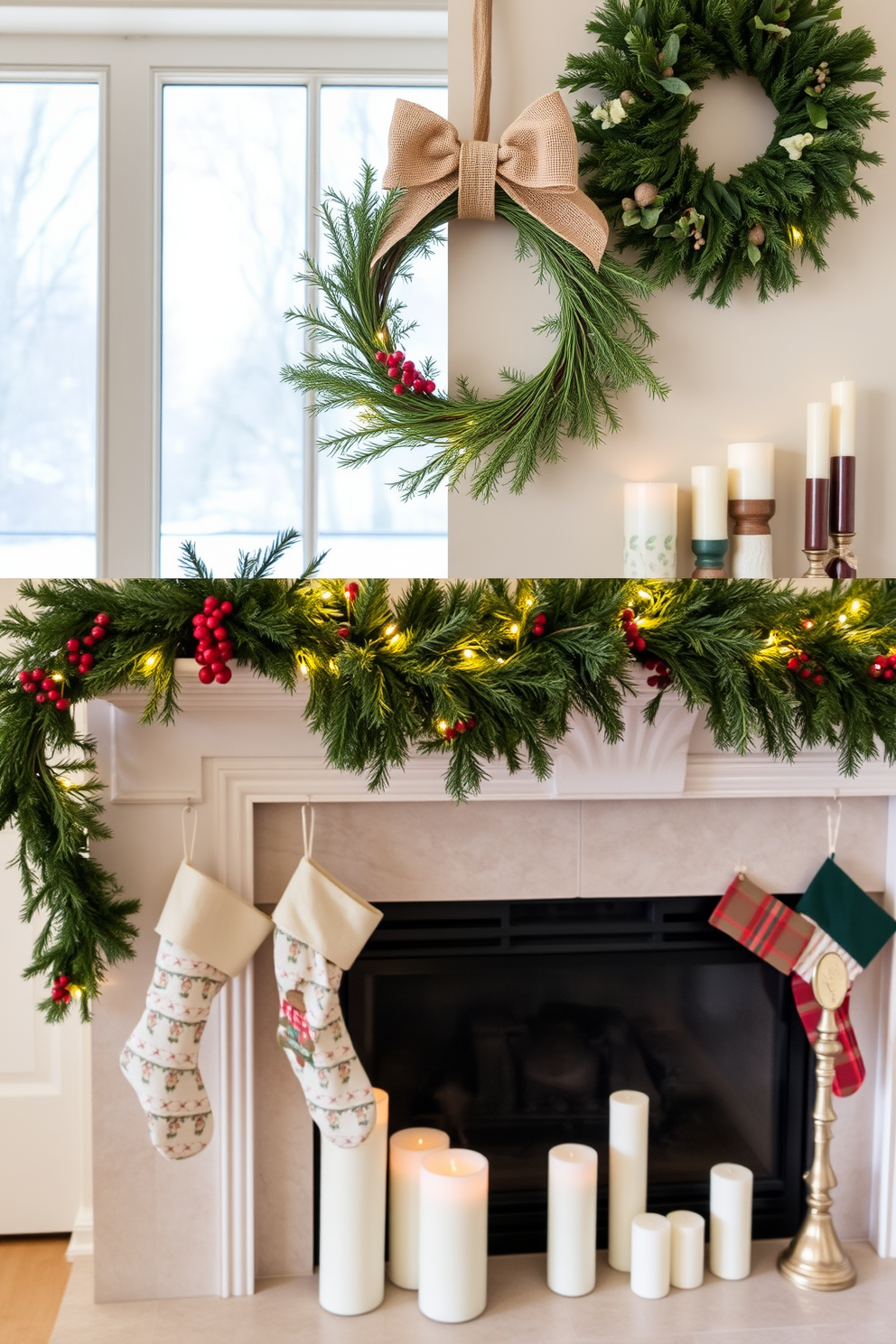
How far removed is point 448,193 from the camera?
5.22 feet

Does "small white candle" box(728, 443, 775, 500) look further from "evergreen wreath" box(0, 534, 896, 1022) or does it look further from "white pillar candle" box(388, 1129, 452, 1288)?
"white pillar candle" box(388, 1129, 452, 1288)

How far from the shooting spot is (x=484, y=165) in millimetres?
1576

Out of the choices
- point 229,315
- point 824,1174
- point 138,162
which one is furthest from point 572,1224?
point 138,162

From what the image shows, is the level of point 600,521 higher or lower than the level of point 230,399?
lower

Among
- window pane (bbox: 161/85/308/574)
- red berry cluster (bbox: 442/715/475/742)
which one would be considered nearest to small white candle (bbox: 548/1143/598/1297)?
red berry cluster (bbox: 442/715/475/742)

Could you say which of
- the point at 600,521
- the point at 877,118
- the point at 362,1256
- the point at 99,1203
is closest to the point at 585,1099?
the point at 362,1256

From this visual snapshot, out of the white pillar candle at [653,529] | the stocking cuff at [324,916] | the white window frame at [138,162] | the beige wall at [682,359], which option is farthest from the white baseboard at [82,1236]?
the white pillar candle at [653,529]

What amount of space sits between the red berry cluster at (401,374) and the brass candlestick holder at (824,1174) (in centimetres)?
104

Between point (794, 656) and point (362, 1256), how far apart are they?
3.39ft

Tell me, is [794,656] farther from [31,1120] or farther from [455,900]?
[31,1120]

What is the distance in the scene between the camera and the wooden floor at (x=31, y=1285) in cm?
161

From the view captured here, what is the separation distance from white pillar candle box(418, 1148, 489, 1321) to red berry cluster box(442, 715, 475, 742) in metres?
0.62

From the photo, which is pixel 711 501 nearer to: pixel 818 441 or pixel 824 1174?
pixel 818 441

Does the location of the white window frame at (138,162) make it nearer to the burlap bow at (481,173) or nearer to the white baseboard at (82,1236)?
the burlap bow at (481,173)
